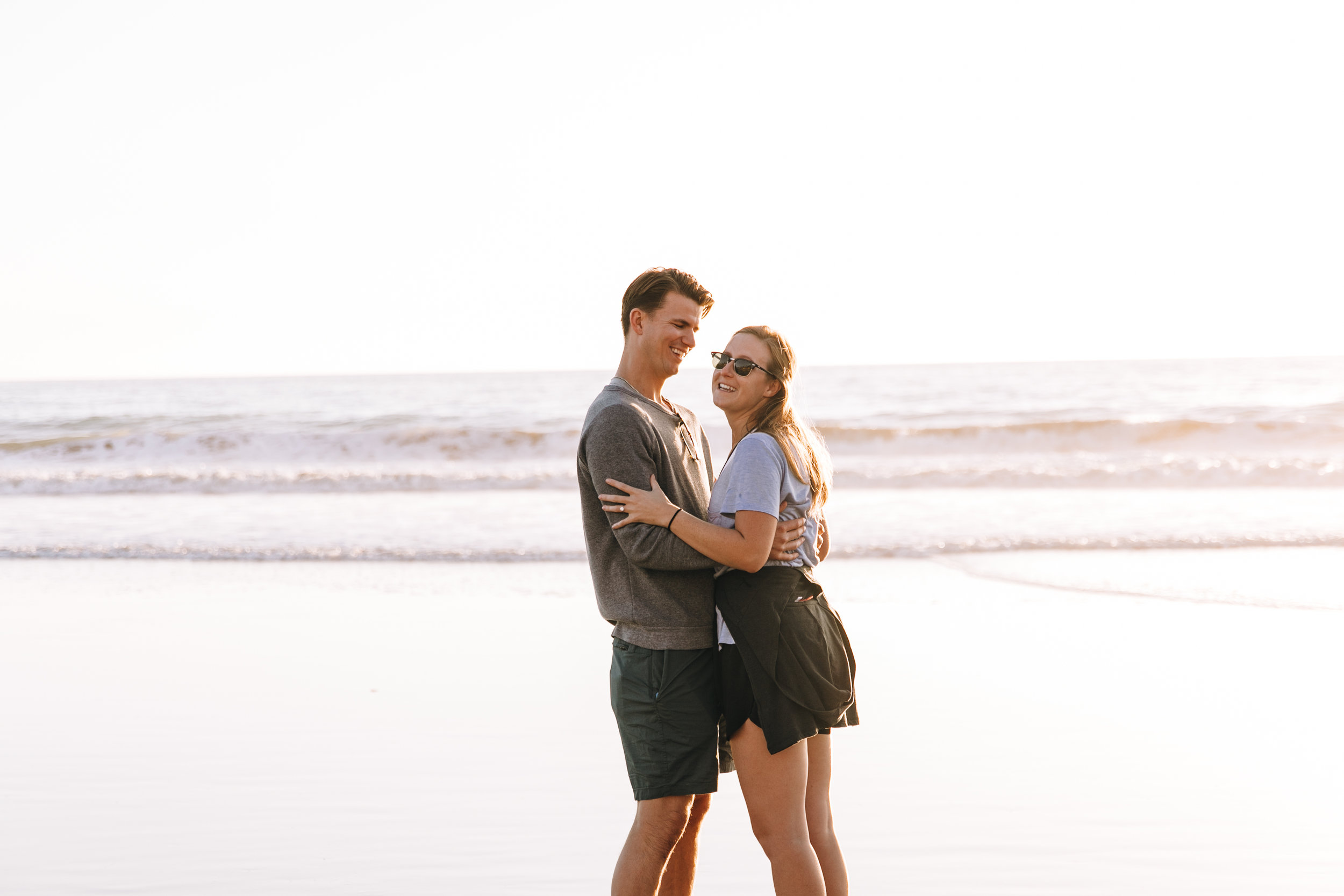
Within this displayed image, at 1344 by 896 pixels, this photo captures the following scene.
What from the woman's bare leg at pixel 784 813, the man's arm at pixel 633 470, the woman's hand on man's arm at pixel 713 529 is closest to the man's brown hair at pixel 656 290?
the man's arm at pixel 633 470

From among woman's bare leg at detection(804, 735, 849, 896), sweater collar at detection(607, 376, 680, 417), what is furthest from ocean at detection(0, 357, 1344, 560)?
woman's bare leg at detection(804, 735, 849, 896)

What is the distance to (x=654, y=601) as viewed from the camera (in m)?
2.68

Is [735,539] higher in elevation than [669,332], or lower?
lower

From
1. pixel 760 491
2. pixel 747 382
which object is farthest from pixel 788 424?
pixel 760 491

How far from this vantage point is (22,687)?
18.1 feet

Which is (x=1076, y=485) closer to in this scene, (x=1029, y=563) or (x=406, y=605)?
(x=1029, y=563)

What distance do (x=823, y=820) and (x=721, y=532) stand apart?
83 cm

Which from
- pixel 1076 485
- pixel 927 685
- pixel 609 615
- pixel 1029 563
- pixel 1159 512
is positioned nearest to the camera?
pixel 609 615

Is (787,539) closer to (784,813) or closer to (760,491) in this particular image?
(760,491)

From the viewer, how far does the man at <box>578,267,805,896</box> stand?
8.66 feet

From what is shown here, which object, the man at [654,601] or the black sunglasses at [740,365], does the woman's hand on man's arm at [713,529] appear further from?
the black sunglasses at [740,365]

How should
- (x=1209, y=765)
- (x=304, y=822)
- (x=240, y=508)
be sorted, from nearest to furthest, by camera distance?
(x=304, y=822)
(x=1209, y=765)
(x=240, y=508)

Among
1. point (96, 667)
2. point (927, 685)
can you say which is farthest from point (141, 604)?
point (927, 685)

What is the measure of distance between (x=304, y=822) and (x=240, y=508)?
10595 millimetres
